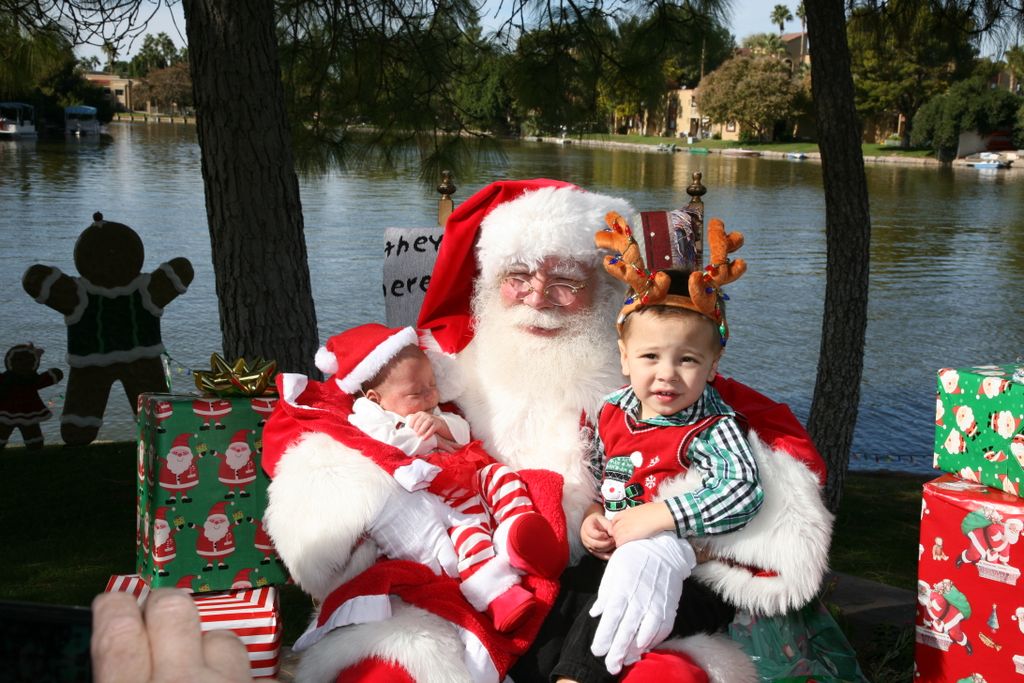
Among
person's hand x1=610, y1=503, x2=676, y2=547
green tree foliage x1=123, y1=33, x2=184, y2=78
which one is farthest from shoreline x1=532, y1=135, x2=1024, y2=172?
person's hand x1=610, y1=503, x2=676, y2=547

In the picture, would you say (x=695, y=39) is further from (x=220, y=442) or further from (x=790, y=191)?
(x=790, y=191)

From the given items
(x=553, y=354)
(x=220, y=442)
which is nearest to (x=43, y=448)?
(x=220, y=442)

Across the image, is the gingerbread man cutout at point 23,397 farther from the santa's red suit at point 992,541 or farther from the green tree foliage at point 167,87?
the green tree foliage at point 167,87

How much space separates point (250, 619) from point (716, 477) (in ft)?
4.08

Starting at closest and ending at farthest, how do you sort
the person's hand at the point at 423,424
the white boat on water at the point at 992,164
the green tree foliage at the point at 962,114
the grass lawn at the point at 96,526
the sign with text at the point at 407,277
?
the person's hand at the point at 423,424 → the sign with text at the point at 407,277 → the grass lawn at the point at 96,526 → the white boat on water at the point at 992,164 → the green tree foliage at the point at 962,114

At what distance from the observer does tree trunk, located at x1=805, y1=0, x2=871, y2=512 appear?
4.57 metres

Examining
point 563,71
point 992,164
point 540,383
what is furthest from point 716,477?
point 992,164

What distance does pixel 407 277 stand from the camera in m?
3.75

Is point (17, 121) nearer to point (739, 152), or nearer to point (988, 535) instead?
point (739, 152)

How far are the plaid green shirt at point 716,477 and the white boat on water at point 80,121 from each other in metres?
54.8

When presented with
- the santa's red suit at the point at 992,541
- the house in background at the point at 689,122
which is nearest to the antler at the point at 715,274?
the santa's red suit at the point at 992,541

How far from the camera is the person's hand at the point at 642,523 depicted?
7.62ft

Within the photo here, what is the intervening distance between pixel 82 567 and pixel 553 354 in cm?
286

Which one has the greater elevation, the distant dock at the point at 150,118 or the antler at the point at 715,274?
the distant dock at the point at 150,118
